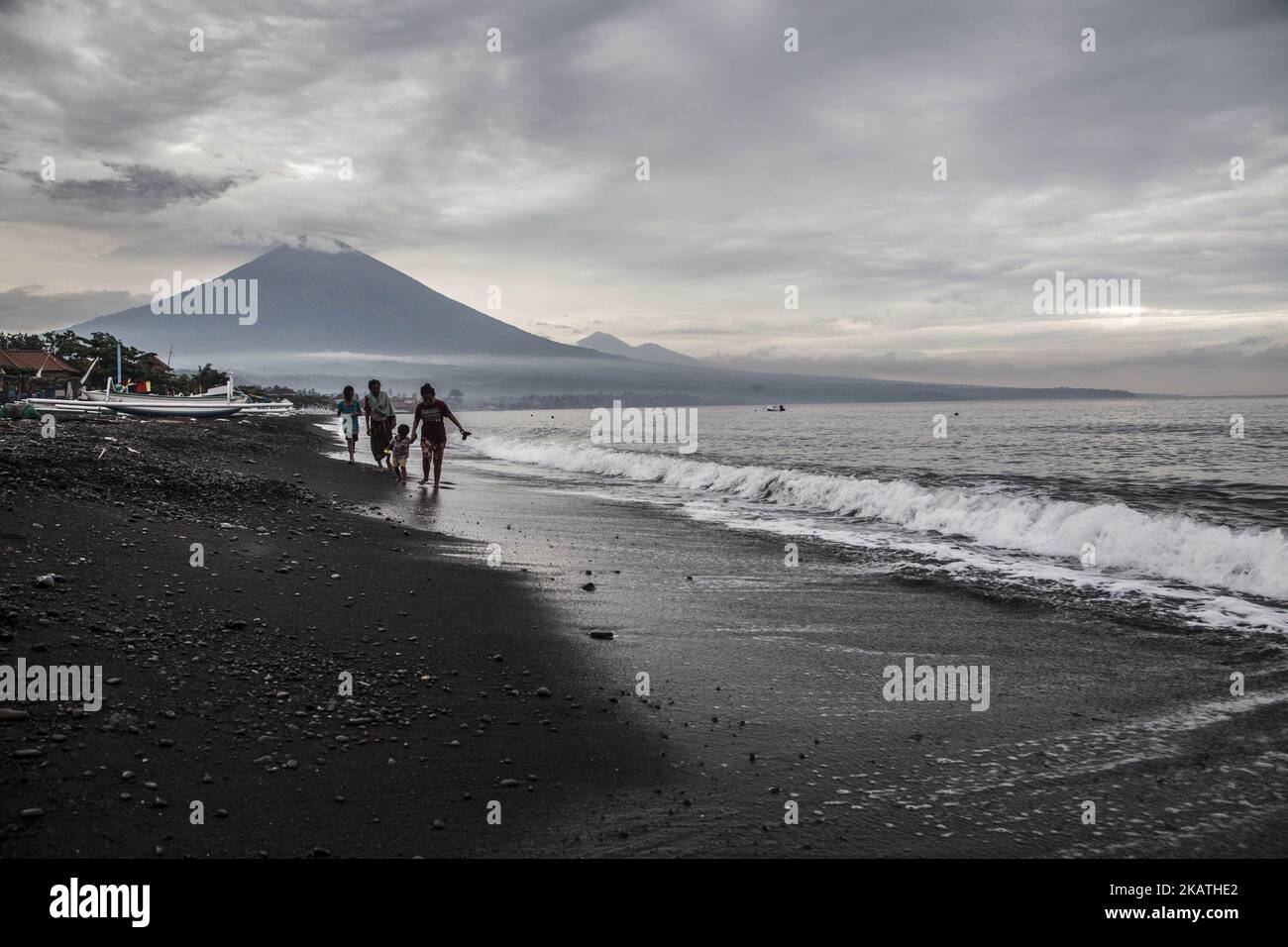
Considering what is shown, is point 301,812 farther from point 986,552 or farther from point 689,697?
point 986,552

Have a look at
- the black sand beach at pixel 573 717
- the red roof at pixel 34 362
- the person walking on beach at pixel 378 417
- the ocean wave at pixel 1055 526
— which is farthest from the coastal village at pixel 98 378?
the black sand beach at pixel 573 717

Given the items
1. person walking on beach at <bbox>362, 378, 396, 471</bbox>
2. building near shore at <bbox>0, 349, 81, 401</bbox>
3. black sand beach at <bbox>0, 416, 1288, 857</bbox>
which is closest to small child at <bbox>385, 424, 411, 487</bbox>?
person walking on beach at <bbox>362, 378, 396, 471</bbox>

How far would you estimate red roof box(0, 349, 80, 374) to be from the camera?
56178mm

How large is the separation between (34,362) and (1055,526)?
240ft

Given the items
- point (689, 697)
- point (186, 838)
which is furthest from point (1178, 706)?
point (186, 838)

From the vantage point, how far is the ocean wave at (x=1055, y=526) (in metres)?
9.90

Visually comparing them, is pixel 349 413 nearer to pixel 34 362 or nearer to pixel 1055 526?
pixel 1055 526

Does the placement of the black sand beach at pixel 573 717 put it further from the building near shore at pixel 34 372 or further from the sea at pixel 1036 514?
the building near shore at pixel 34 372

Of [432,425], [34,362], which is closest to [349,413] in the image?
[432,425]

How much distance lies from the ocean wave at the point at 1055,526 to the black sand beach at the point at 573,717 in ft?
11.4

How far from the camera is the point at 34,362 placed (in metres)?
59.2

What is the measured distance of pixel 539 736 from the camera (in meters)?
4.64

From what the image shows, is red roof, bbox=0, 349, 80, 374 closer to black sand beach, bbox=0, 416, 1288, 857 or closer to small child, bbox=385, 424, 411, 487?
small child, bbox=385, 424, 411, 487
